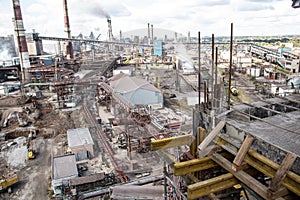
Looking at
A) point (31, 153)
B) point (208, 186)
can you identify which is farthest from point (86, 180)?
point (208, 186)

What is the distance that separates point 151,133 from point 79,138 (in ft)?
14.9

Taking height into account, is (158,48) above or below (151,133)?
above

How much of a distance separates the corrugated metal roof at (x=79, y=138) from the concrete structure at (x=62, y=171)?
1.17 metres

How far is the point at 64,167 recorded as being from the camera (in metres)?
11.4

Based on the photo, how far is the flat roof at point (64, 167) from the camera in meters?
10.8

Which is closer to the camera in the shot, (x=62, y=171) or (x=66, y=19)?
(x=62, y=171)

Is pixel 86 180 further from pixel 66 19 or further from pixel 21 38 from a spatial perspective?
pixel 66 19

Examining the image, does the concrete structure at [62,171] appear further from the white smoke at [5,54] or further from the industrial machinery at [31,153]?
the white smoke at [5,54]

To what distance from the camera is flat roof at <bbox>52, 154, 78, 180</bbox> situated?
1080 centimetres

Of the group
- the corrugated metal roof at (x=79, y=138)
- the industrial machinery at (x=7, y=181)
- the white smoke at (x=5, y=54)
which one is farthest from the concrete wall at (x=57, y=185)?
the white smoke at (x=5, y=54)

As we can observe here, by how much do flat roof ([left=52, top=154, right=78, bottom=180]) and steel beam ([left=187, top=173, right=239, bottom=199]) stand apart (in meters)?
9.12

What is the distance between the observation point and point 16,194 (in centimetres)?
1088

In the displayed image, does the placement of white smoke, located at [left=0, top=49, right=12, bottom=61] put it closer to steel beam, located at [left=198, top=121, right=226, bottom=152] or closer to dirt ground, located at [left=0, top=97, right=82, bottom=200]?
dirt ground, located at [left=0, top=97, right=82, bottom=200]

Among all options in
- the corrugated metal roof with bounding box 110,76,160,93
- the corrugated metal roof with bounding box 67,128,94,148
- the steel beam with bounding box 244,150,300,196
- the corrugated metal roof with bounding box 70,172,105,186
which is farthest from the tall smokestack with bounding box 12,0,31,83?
the steel beam with bounding box 244,150,300,196
